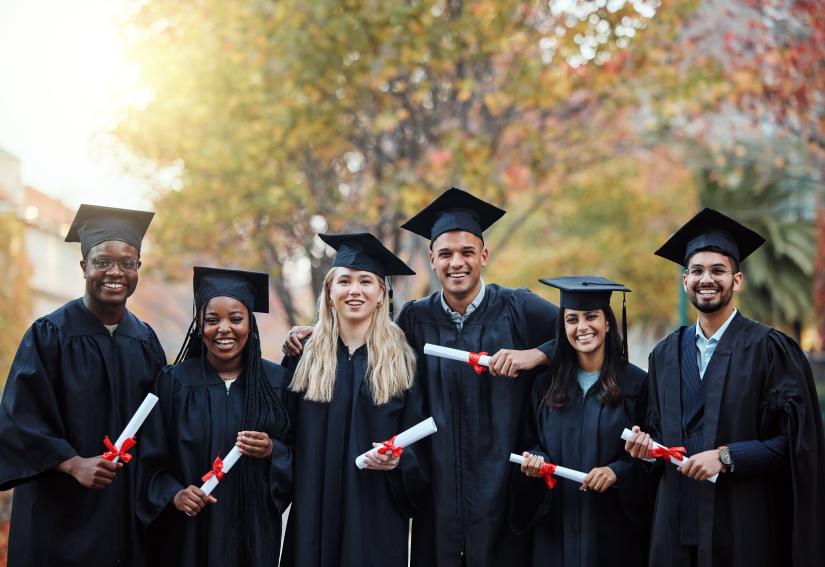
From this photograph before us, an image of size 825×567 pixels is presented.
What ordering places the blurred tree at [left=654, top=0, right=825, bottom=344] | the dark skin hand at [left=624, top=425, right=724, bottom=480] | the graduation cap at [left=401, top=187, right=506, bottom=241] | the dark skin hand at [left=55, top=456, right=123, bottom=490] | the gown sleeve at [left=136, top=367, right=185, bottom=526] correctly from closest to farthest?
the dark skin hand at [left=624, top=425, right=724, bottom=480] < the dark skin hand at [left=55, top=456, right=123, bottom=490] < the gown sleeve at [left=136, top=367, right=185, bottom=526] < the graduation cap at [left=401, top=187, right=506, bottom=241] < the blurred tree at [left=654, top=0, right=825, bottom=344]

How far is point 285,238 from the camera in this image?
15.8 meters

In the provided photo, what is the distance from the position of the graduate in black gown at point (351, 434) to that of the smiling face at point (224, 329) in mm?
343

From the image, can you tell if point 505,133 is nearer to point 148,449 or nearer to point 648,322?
point 148,449

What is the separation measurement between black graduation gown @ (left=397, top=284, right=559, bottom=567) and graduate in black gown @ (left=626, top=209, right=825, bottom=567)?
2.32 feet

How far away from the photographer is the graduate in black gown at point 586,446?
184 inches

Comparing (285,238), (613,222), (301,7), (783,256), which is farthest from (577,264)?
(301,7)

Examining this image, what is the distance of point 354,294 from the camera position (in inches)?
197

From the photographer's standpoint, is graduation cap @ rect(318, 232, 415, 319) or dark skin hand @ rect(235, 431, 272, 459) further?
graduation cap @ rect(318, 232, 415, 319)

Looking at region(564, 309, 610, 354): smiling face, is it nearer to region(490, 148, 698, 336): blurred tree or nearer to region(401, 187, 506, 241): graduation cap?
region(401, 187, 506, 241): graduation cap

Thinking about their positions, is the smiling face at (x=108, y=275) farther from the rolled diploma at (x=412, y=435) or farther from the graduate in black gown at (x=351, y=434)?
the rolled diploma at (x=412, y=435)

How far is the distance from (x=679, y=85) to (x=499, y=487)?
8234 mm

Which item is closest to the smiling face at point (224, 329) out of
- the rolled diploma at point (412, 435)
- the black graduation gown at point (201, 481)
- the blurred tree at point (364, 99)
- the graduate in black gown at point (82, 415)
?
the black graduation gown at point (201, 481)

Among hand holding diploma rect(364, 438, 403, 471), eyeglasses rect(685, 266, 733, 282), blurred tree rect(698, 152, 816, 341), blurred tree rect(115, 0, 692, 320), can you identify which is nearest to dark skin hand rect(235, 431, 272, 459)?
hand holding diploma rect(364, 438, 403, 471)

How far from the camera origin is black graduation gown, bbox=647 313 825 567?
4.36 m
